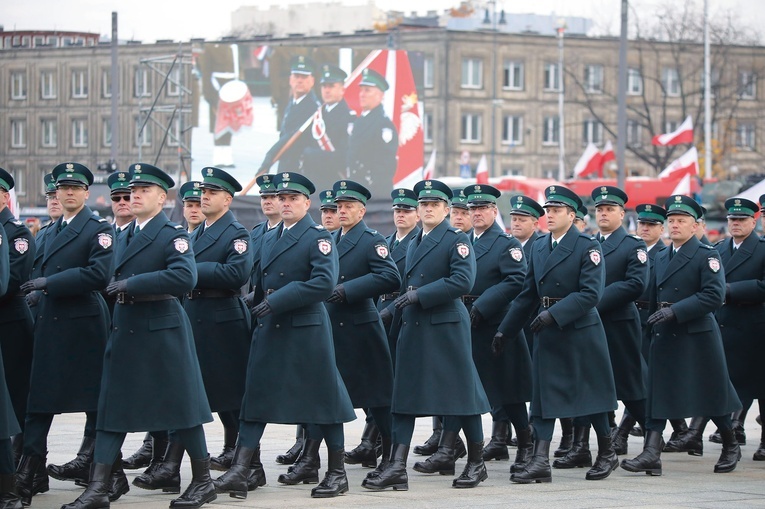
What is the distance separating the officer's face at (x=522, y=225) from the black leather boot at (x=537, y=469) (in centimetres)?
234

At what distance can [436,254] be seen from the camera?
11000 mm

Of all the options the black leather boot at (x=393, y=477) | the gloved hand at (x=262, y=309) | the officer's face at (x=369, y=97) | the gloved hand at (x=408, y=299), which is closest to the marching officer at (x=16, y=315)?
the gloved hand at (x=262, y=309)

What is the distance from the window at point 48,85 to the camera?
78125mm

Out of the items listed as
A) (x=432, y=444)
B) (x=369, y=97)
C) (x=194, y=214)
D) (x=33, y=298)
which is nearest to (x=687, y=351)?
(x=432, y=444)

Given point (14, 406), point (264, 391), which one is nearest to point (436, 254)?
point (264, 391)

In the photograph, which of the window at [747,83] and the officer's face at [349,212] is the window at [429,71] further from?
the officer's face at [349,212]

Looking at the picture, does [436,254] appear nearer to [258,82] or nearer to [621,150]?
[621,150]

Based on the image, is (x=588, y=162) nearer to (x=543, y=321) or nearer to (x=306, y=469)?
(x=543, y=321)

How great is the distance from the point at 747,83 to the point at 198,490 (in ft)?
182

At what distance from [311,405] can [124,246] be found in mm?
1668

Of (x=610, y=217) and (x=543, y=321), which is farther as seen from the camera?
(x=610, y=217)

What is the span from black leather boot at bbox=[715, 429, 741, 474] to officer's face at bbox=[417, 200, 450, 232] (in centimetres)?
295

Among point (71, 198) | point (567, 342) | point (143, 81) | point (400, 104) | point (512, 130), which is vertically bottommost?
point (567, 342)

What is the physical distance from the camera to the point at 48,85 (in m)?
78.7
